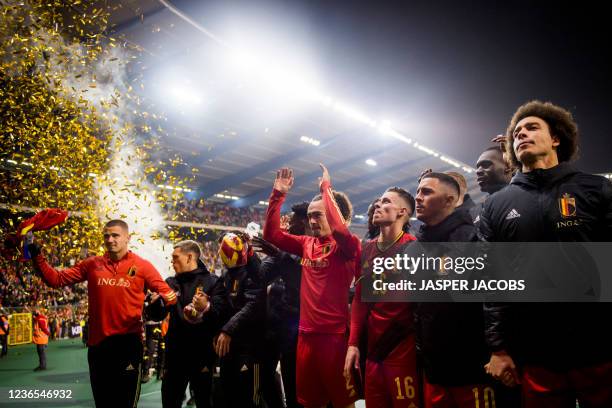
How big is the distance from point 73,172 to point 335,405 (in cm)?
536

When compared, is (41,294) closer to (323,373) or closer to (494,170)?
(323,373)

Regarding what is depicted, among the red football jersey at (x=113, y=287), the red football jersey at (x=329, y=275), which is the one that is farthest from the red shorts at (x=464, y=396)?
the red football jersey at (x=113, y=287)

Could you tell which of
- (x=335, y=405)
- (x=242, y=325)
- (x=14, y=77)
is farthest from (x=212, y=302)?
(x=14, y=77)

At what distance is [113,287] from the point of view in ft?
14.2

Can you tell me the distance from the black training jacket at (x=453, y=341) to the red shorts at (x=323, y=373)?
0.81 m

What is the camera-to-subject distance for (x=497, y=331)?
2105mm

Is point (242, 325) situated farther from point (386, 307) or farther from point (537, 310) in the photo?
point (537, 310)

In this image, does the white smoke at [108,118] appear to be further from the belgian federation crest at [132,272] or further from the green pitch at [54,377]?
the green pitch at [54,377]

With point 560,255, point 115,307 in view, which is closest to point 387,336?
point 560,255

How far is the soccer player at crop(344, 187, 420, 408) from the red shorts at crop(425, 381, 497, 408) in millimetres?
283

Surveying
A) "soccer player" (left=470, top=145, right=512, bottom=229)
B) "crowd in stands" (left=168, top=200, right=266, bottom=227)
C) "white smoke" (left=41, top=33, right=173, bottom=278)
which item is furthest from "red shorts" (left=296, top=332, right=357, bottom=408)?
"crowd in stands" (left=168, top=200, right=266, bottom=227)

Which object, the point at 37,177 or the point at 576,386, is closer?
the point at 576,386

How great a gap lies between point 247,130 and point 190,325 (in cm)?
1619

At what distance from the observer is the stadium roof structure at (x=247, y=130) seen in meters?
13.2
